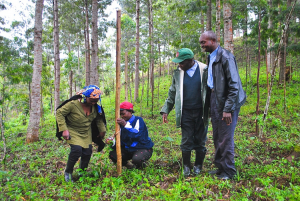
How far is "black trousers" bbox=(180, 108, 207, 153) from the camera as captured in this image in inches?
126

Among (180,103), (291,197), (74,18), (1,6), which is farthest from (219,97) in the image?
(74,18)

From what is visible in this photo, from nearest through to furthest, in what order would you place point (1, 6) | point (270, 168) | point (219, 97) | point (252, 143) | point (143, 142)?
point (219, 97) < point (270, 168) < point (143, 142) < point (252, 143) < point (1, 6)

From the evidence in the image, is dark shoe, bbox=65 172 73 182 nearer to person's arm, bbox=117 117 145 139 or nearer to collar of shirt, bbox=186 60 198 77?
person's arm, bbox=117 117 145 139

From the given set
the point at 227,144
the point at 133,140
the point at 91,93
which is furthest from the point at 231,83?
the point at 91,93

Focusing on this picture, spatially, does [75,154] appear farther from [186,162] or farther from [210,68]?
[210,68]

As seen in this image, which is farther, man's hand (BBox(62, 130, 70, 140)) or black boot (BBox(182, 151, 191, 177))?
black boot (BBox(182, 151, 191, 177))

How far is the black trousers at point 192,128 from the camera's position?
126 inches

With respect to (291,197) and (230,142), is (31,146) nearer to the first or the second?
(230,142)

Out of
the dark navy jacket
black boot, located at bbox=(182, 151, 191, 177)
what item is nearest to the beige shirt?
black boot, located at bbox=(182, 151, 191, 177)

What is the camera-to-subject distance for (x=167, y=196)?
2449 mm

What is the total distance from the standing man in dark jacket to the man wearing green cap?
0.20 m

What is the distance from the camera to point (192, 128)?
3.24 meters

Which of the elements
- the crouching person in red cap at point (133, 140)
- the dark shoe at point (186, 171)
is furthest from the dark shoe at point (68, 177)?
the dark shoe at point (186, 171)

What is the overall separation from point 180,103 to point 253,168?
1.61 m
